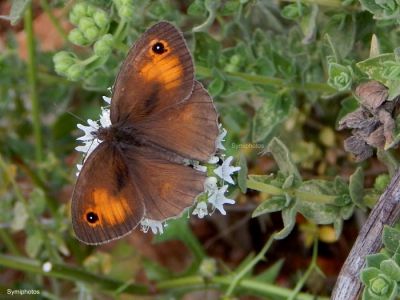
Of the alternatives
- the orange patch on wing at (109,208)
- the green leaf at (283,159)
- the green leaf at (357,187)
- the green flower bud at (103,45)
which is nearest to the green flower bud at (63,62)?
the green flower bud at (103,45)

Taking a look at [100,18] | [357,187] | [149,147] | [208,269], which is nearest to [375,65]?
[357,187]

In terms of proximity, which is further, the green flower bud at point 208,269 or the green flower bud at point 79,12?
the green flower bud at point 208,269

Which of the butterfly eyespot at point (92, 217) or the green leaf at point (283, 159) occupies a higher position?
the butterfly eyespot at point (92, 217)

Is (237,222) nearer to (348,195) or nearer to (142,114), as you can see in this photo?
(348,195)

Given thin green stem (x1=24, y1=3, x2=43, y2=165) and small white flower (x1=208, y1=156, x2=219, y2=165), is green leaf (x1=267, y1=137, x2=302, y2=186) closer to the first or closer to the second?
small white flower (x1=208, y1=156, x2=219, y2=165)

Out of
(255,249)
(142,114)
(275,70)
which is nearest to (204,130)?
(142,114)

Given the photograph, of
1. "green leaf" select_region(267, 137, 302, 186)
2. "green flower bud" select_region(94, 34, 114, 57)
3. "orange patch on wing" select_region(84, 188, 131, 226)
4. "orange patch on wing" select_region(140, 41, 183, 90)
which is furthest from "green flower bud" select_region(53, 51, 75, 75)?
"green leaf" select_region(267, 137, 302, 186)

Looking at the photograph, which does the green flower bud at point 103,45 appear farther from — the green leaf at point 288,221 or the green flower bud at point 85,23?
the green leaf at point 288,221
